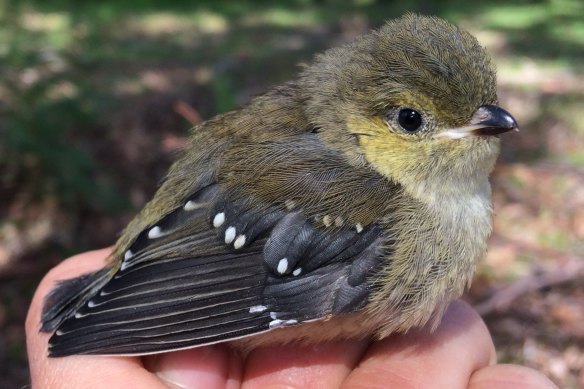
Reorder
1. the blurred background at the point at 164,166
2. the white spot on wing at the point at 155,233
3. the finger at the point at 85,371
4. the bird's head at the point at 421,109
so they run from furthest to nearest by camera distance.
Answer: the blurred background at the point at 164,166, the white spot on wing at the point at 155,233, the bird's head at the point at 421,109, the finger at the point at 85,371

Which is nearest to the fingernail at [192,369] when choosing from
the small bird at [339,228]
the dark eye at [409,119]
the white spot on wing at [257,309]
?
the small bird at [339,228]

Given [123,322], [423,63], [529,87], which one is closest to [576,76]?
[529,87]

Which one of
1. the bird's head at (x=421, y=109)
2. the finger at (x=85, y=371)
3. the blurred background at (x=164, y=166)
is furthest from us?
the blurred background at (x=164, y=166)

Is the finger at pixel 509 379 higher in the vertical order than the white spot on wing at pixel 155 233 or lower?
lower

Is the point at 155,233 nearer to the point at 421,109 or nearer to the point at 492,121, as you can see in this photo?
the point at 421,109

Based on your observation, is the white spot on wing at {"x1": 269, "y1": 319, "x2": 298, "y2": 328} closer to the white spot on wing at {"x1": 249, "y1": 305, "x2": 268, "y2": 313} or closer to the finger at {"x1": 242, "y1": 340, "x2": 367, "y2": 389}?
the white spot on wing at {"x1": 249, "y1": 305, "x2": 268, "y2": 313}

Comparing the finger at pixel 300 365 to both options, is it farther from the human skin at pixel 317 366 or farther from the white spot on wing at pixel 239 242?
the white spot on wing at pixel 239 242

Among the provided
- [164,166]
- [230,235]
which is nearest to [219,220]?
[230,235]

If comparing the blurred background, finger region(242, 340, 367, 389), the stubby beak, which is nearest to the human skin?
finger region(242, 340, 367, 389)
